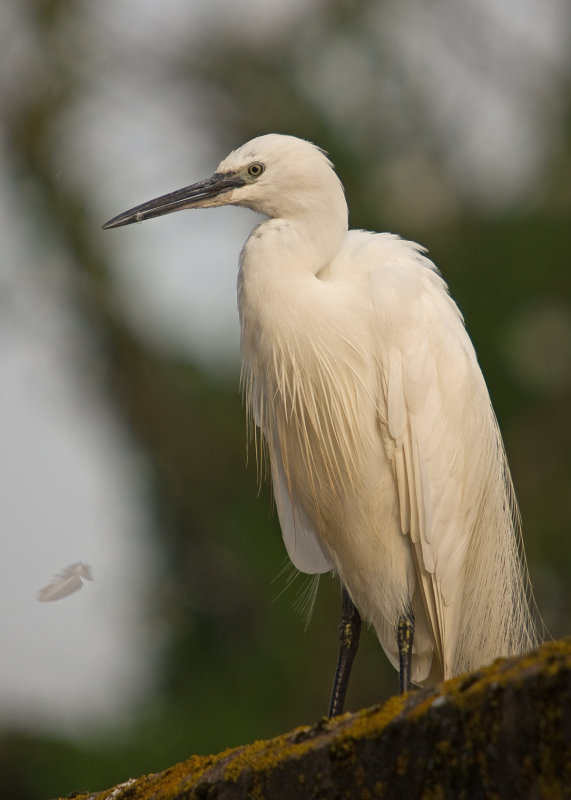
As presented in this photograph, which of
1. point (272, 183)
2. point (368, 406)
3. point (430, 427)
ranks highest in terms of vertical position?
point (272, 183)

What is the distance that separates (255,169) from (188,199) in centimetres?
21

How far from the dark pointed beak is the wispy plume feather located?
966 mm

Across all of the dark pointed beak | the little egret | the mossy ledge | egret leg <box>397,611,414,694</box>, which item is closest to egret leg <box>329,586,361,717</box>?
the little egret

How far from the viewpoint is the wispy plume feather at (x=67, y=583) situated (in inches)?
114

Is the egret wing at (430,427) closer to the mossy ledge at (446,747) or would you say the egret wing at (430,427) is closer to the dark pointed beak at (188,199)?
the dark pointed beak at (188,199)

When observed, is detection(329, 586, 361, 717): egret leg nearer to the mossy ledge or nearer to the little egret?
the little egret

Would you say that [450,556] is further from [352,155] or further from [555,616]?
[352,155]

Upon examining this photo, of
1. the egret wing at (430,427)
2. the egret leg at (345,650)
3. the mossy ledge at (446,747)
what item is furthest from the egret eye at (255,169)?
the mossy ledge at (446,747)

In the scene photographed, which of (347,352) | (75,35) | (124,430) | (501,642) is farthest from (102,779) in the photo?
(75,35)

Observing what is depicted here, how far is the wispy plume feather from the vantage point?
2.91 meters

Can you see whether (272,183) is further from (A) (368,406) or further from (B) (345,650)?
(B) (345,650)

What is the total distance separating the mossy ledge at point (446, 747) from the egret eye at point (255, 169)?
1600 mm

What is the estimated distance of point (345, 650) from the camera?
2.94m

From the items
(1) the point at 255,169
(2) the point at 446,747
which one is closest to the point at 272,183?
(1) the point at 255,169
